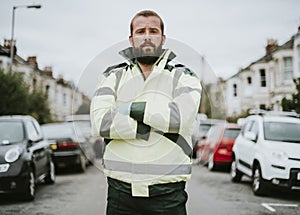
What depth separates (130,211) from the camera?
2.50m

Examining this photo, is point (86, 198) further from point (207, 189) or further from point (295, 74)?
point (295, 74)

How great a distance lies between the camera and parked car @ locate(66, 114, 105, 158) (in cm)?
270

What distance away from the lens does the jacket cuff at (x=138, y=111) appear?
7.98ft

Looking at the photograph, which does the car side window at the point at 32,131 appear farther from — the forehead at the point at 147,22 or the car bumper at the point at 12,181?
the forehead at the point at 147,22

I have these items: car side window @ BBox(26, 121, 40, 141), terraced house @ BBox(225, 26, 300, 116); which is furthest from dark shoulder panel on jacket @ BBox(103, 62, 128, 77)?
terraced house @ BBox(225, 26, 300, 116)

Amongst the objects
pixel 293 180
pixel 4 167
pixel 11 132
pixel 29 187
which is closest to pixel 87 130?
pixel 4 167

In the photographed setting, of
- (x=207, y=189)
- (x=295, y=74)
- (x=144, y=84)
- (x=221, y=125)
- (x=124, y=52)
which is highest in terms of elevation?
(x=295, y=74)

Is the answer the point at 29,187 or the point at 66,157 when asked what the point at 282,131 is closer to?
the point at 29,187

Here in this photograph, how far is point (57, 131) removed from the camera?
15.1 meters

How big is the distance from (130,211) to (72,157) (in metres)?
12.1

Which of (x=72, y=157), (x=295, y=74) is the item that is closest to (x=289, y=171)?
(x=72, y=157)

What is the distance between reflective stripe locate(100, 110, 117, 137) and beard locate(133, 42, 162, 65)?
0.30m

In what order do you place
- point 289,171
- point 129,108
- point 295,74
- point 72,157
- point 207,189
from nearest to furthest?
point 129,108, point 289,171, point 207,189, point 72,157, point 295,74

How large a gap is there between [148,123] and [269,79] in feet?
131
